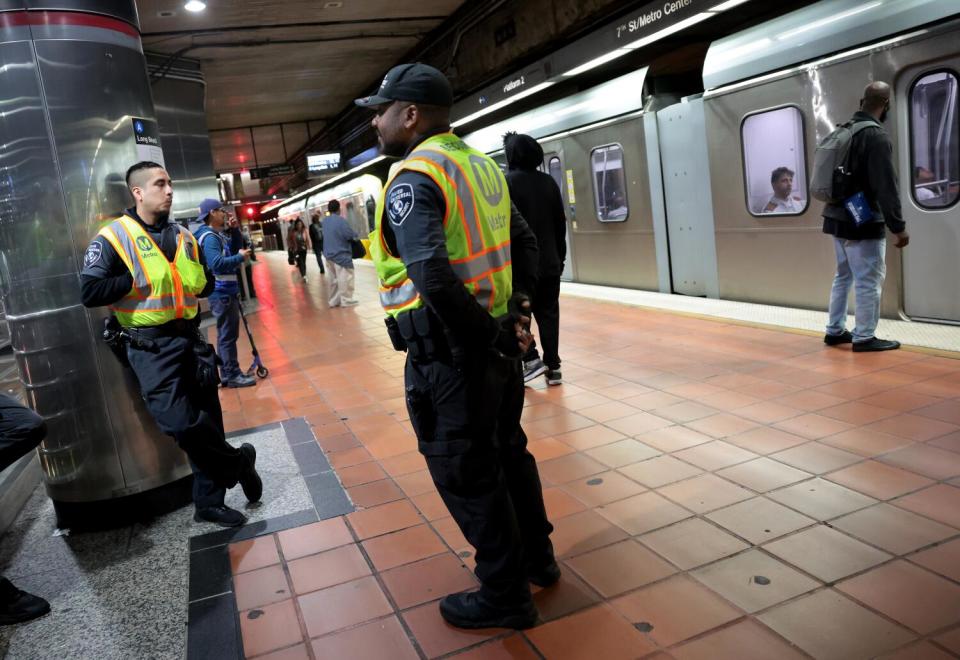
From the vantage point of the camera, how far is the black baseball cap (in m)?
2.37

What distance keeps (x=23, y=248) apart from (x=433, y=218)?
8.30 feet

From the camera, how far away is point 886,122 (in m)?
5.93

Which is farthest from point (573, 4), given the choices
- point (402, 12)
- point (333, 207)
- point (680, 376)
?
A: point (680, 376)

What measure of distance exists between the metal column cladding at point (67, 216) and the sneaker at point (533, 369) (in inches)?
113

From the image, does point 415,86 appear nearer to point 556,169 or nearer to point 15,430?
point 15,430

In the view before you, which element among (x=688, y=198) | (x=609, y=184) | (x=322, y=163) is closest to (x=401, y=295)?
(x=688, y=198)

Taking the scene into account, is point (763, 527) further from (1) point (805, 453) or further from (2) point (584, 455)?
(2) point (584, 455)

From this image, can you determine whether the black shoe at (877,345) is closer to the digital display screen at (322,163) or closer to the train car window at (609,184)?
the train car window at (609,184)

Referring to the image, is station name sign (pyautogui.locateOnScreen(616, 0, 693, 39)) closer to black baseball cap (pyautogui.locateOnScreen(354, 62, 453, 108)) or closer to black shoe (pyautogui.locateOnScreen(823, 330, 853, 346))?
black shoe (pyautogui.locateOnScreen(823, 330, 853, 346))

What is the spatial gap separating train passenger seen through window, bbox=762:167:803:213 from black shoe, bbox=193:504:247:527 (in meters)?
5.80

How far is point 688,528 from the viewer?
312 cm

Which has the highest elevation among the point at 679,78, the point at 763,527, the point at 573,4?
the point at 573,4

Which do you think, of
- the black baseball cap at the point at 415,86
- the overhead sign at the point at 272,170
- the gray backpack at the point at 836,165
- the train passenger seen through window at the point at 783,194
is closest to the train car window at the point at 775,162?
the train passenger seen through window at the point at 783,194

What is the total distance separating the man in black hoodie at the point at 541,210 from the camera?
5.24 metres
